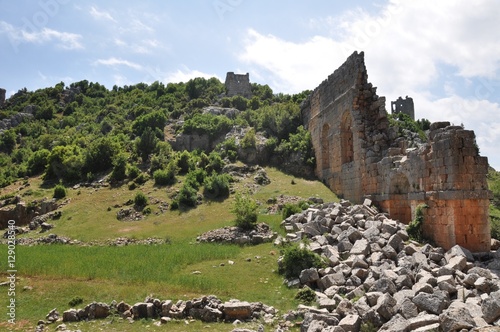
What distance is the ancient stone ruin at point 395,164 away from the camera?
11609 millimetres

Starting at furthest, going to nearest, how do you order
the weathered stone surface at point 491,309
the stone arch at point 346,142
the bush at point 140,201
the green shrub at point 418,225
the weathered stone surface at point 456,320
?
the bush at point 140,201, the stone arch at point 346,142, the green shrub at point 418,225, the weathered stone surface at point 491,309, the weathered stone surface at point 456,320

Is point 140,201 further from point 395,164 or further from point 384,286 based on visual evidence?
point 384,286

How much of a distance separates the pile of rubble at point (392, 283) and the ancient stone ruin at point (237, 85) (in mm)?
48782

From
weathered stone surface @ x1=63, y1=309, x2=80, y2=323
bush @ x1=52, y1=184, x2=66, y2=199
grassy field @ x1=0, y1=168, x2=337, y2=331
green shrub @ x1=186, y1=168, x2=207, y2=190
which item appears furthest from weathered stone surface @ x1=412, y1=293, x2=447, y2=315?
bush @ x1=52, y1=184, x2=66, y2=199

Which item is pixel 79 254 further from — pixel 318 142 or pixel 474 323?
pixel 318 142

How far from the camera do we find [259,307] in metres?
9.49

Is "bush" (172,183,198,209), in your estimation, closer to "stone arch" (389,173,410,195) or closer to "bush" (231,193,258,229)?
"bush" (231,193,258,229)

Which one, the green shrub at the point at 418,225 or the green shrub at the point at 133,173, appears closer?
the green shrub at the point at 418,225

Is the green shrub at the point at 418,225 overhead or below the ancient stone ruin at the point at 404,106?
below

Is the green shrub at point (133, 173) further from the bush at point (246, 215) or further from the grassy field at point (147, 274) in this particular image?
the bush at point (246, 215)

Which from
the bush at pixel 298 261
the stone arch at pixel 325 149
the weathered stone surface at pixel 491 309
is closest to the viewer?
the weathered stone surface at pixel 491 309

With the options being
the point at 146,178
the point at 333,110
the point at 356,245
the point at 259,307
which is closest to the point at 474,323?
the point at 259,307

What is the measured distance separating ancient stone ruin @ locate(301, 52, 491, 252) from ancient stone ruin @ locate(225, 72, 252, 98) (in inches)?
1322

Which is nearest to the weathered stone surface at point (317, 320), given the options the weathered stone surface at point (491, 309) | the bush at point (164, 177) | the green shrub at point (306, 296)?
the green shrub at point (306, 296)
